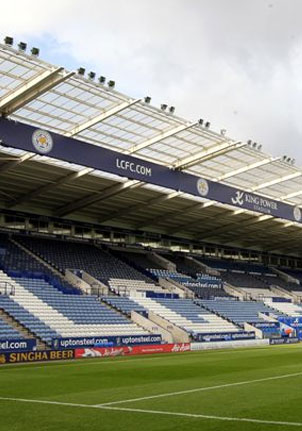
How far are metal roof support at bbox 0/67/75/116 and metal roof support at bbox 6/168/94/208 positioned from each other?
8.01m

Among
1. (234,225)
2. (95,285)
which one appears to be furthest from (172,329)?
(234,225)

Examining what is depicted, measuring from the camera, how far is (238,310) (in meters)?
Result: 46.4

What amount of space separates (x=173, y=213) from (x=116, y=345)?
1727 centimetres

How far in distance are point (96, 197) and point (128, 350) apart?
12099 mm

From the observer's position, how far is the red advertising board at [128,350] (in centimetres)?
2786

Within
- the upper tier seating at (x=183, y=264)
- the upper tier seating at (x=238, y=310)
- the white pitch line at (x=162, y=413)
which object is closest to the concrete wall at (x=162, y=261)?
the upper tier seating at (x=183, y=264)

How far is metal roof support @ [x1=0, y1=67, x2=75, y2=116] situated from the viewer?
960 inches

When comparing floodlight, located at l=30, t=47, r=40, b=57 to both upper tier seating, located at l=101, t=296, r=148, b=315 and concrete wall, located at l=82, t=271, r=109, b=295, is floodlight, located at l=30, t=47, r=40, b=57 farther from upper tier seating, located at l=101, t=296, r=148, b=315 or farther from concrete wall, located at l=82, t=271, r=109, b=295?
concrete wall, located at l=82, t=271, r=109, b=295

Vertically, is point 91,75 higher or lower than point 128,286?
higher

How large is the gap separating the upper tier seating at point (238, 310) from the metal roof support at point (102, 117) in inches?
810

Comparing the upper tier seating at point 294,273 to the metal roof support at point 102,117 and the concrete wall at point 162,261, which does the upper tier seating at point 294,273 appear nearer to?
the concrete wall at point 162,261

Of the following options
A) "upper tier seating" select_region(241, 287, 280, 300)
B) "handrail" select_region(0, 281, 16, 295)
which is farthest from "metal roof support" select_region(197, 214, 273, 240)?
"handrail" select_region(0, 281, 16, 295)

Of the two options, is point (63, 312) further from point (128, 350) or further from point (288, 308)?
point (288, 308)

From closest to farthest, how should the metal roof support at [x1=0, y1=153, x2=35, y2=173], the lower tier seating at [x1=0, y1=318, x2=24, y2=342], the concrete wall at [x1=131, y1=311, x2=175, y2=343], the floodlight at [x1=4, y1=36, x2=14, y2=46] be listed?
the floodlight at [x1=4, y1=36, x2=14, y2=46], the lower tier seating at [x1=0, y1=318, x2=24, y2=342], the metal roof support at [x1=0, y1=153, x2=35, y2=173], the concrete wall at [x1=131, y1=311, x2=175, y2=343]
